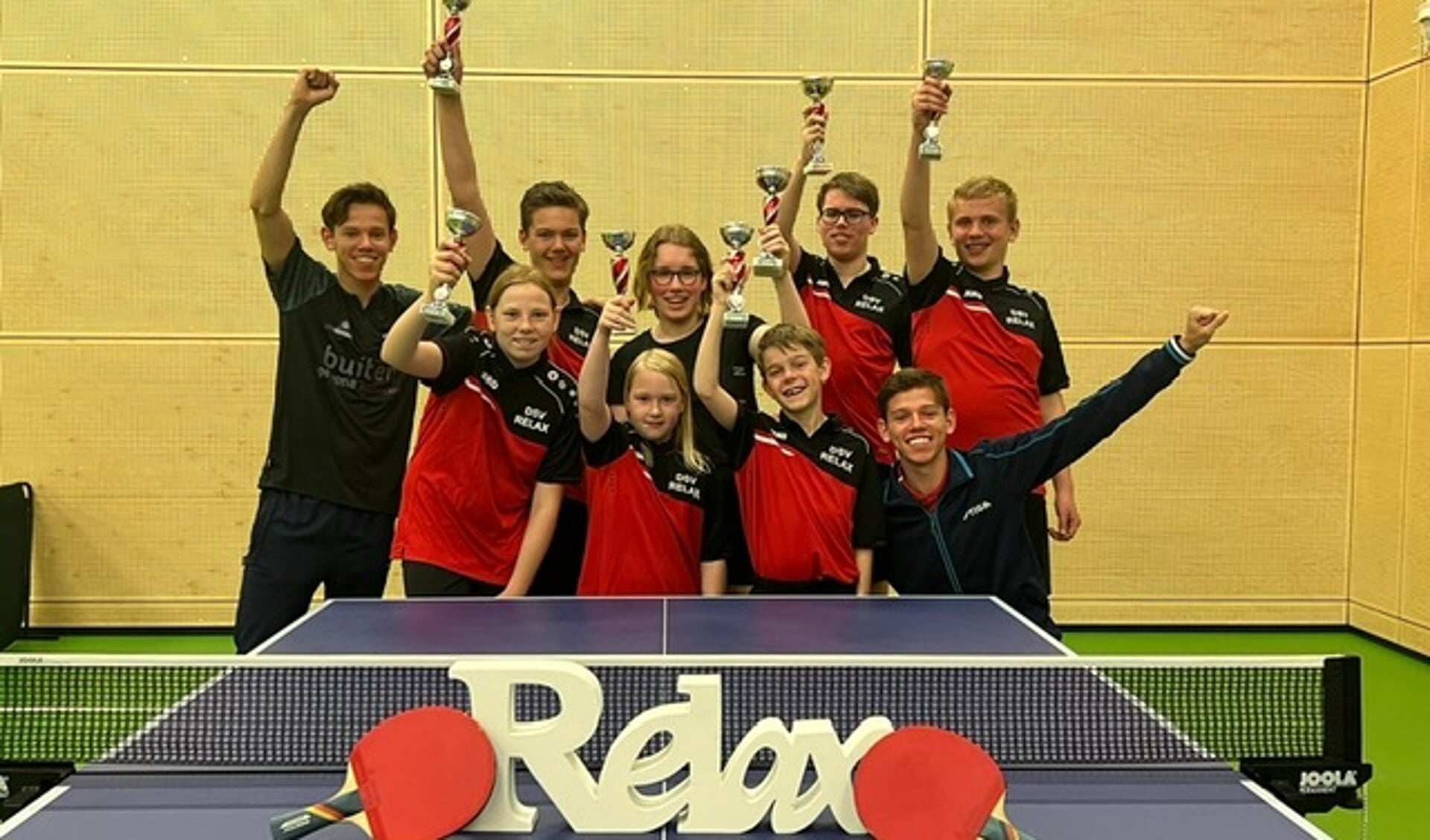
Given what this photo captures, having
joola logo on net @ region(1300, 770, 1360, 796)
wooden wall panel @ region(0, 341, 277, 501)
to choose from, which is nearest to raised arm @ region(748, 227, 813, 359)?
joola logo on net @ region(1300, 770, 1360, 796)

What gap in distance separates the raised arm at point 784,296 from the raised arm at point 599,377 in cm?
52

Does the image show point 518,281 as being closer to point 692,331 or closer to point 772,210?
point 692,331

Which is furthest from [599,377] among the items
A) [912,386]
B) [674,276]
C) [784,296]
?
[912,386]

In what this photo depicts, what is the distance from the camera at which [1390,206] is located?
22.9 feet

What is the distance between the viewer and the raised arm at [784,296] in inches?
163

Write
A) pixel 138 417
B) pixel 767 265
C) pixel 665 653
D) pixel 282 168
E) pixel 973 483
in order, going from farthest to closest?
1. pixel 138 417
2. pixel 282 168
3. pixel 973 483
4. pixel 767 265
5. pixel 665 653

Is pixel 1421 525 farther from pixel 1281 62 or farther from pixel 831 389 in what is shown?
pixel 831 389

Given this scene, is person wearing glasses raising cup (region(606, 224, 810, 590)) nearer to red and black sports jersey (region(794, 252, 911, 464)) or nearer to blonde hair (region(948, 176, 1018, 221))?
red and black sports jersey (region(794, 252, 911, 464))

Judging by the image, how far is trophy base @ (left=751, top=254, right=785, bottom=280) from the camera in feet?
12.8

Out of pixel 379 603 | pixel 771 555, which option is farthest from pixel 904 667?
pixel 379 603

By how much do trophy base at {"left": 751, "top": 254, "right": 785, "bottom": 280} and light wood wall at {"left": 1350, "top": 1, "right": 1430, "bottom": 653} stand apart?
457 cm

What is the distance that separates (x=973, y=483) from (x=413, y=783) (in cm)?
249

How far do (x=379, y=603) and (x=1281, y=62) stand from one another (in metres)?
6.30

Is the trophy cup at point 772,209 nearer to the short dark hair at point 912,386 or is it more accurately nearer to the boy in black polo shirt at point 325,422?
the short dark hair at point 912,386
